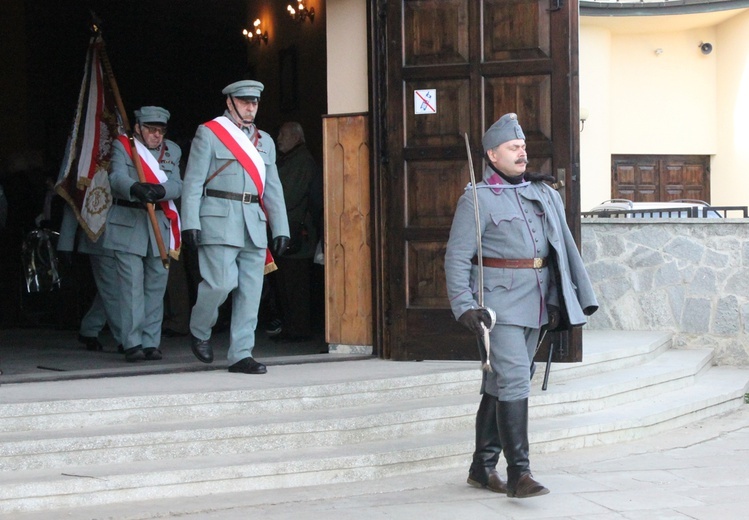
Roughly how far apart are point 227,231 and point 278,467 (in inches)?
77.9

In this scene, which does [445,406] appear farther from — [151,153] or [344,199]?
[151,153]

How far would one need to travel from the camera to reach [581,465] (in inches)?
265

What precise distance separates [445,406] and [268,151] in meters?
2.14

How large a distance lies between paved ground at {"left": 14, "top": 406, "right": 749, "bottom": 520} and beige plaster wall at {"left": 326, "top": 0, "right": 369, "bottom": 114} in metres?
3.14

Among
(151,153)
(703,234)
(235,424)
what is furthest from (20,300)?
(703,234)

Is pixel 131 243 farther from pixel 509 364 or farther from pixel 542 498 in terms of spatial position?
pixel 542 498

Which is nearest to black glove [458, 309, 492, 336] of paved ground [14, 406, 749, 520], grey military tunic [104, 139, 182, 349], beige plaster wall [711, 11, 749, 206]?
paved ground [14, 406, 749, 520]

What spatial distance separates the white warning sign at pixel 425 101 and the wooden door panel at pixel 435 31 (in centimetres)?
21

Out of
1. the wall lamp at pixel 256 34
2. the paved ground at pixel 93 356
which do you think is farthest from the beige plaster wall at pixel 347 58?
the wall lamp at pixel 256 34

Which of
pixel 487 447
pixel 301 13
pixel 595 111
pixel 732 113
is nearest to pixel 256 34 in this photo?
pixel 301 13

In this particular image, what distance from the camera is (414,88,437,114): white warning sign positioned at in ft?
26.9

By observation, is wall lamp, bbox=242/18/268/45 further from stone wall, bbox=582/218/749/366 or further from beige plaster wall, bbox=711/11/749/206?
beige plaster wall, bbox=711/11/749/206

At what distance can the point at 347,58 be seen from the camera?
28.1 ft

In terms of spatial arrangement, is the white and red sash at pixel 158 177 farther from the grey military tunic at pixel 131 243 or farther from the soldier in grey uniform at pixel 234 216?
the soldier in grey uniform at pixel 234 216
